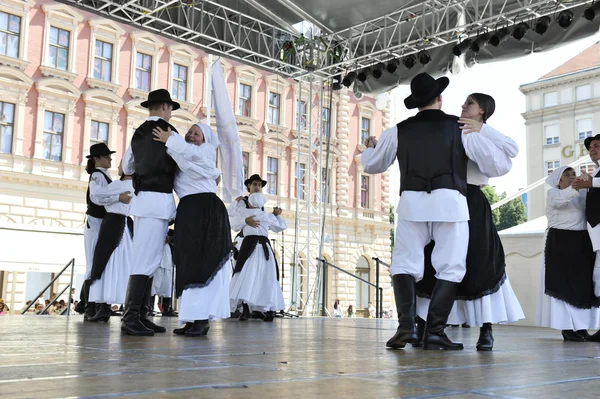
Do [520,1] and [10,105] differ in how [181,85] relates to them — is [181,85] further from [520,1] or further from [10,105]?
[520,1]

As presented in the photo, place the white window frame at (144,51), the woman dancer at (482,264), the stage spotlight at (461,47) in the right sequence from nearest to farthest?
the woman dancer at (482,264) < the stage spotlight at (461,47) < the white window frame at (144,51)

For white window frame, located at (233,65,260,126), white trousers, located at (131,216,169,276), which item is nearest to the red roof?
white window frame, located at (233,65,260,126)

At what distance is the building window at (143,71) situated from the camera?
23375mm

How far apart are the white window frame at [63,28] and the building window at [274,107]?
8432mm

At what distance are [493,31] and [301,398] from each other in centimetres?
1037

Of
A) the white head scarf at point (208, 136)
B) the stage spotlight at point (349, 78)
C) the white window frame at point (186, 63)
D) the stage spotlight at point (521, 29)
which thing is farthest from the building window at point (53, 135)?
the white head scarf at point (208, 136)

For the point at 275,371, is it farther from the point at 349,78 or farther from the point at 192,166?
the point at 349,78

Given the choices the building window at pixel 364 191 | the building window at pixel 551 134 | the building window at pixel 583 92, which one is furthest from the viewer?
the building window at pixel 551 134

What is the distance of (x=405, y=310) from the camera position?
3.88 meters

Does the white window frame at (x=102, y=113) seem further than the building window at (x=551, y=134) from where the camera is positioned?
No

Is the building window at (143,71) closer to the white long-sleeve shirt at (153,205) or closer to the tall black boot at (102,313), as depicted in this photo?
the tall black boot at (102,313)

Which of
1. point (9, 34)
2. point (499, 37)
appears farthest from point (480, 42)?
point (9, 34)

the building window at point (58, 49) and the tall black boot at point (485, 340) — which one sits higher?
the building window at point (58, 49)

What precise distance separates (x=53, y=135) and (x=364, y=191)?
14.5 meters
